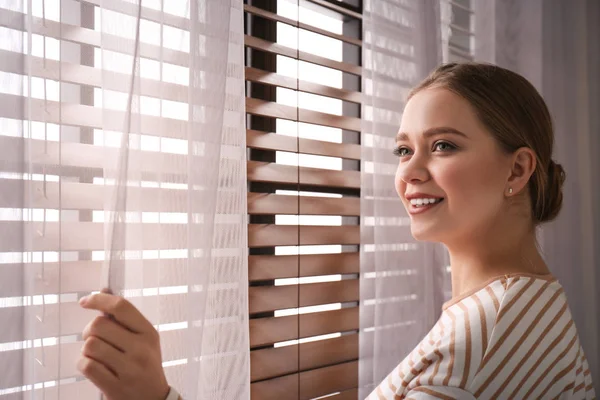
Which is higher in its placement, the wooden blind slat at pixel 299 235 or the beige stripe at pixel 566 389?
the wooden blind slat at pixel 299 235

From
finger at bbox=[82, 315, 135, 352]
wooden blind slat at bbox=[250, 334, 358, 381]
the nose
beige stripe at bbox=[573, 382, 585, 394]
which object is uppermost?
the nose

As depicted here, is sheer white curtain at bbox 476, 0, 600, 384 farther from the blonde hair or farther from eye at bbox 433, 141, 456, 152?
eye at bbox 433, 141, 456, 152

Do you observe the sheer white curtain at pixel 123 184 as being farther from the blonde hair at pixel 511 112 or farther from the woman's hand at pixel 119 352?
the blonde hair at pixel 511 112

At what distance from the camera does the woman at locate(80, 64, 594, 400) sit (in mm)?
833

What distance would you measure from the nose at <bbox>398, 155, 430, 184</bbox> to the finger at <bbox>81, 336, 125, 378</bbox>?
565mm

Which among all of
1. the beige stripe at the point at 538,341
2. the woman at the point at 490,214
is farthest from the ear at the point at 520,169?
the beige stripe at the point at 538,341

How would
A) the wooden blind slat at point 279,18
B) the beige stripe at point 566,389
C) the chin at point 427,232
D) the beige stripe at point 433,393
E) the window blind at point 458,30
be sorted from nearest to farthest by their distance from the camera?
the beige stripe at point 433,393 < the beige stripe at point 566,389 < the chin at point 427,232 < the wooden blind slat at point 279,18 < the window blind at point 458,30

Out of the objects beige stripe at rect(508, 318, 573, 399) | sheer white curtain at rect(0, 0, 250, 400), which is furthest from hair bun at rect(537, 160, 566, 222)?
sheer white curtain at rect(0, 0, 250, 400)

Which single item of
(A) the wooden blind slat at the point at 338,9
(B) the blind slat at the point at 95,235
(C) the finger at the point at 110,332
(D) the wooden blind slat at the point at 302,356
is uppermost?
(A) the wooden blind slat at the point at 338,9

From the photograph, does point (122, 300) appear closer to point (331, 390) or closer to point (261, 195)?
point (261, 195)

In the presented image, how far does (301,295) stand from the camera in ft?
4.57

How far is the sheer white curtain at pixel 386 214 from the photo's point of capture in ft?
4.63

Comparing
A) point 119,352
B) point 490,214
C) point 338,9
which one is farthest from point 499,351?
point 338,9

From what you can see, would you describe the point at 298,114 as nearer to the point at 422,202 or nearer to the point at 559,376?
the point at 422,202
